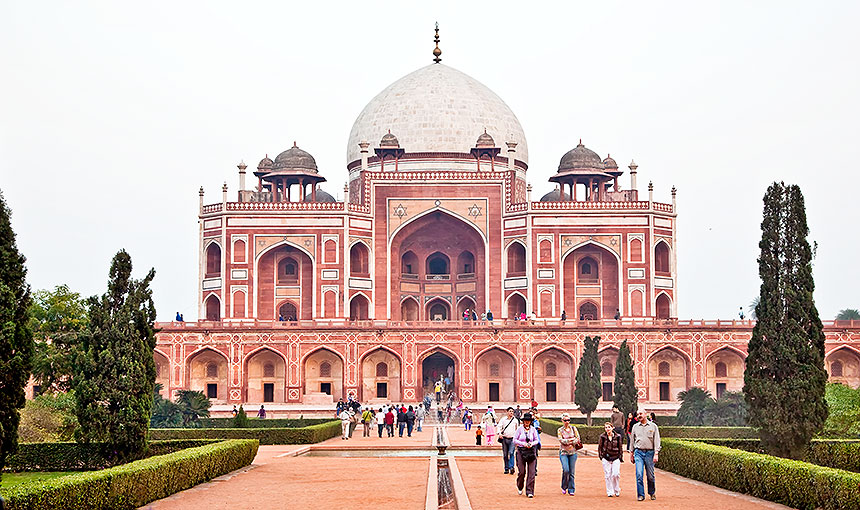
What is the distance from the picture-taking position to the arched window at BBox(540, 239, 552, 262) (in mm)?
42000

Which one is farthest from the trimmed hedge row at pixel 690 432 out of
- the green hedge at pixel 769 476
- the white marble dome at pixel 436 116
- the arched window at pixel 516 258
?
the white marble dome at pixel 436 116

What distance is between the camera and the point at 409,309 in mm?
45531

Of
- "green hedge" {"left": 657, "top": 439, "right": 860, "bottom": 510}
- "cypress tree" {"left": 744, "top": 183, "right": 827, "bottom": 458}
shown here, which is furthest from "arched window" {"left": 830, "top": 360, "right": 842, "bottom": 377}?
"green hedge" {"left": 657, "top": 439, "right": 860, "bottom": 510}

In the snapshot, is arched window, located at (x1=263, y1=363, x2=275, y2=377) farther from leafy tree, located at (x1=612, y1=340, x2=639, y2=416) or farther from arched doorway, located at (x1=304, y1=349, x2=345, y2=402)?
leafy tree, located at (x1=612, y1=340, x2=639, y2=416)

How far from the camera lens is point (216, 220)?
42.6 meters

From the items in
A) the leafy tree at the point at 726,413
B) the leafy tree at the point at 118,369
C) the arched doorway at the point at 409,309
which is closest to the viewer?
the leafy tree at the point at 118,369

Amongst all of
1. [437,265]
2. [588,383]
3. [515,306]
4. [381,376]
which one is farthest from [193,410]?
[437,265]

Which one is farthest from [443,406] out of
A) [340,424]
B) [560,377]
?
[340,424]

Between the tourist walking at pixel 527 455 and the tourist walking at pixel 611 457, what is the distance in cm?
71

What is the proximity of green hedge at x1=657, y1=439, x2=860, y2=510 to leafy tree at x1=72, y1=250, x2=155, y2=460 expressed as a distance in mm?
7038

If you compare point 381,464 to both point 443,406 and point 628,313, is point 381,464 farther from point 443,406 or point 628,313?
point 628,313

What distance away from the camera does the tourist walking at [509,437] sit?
14.5 meters

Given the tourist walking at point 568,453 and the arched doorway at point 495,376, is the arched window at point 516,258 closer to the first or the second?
the arched doorway at point 495,376

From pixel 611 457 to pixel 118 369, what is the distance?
677 centimetres
